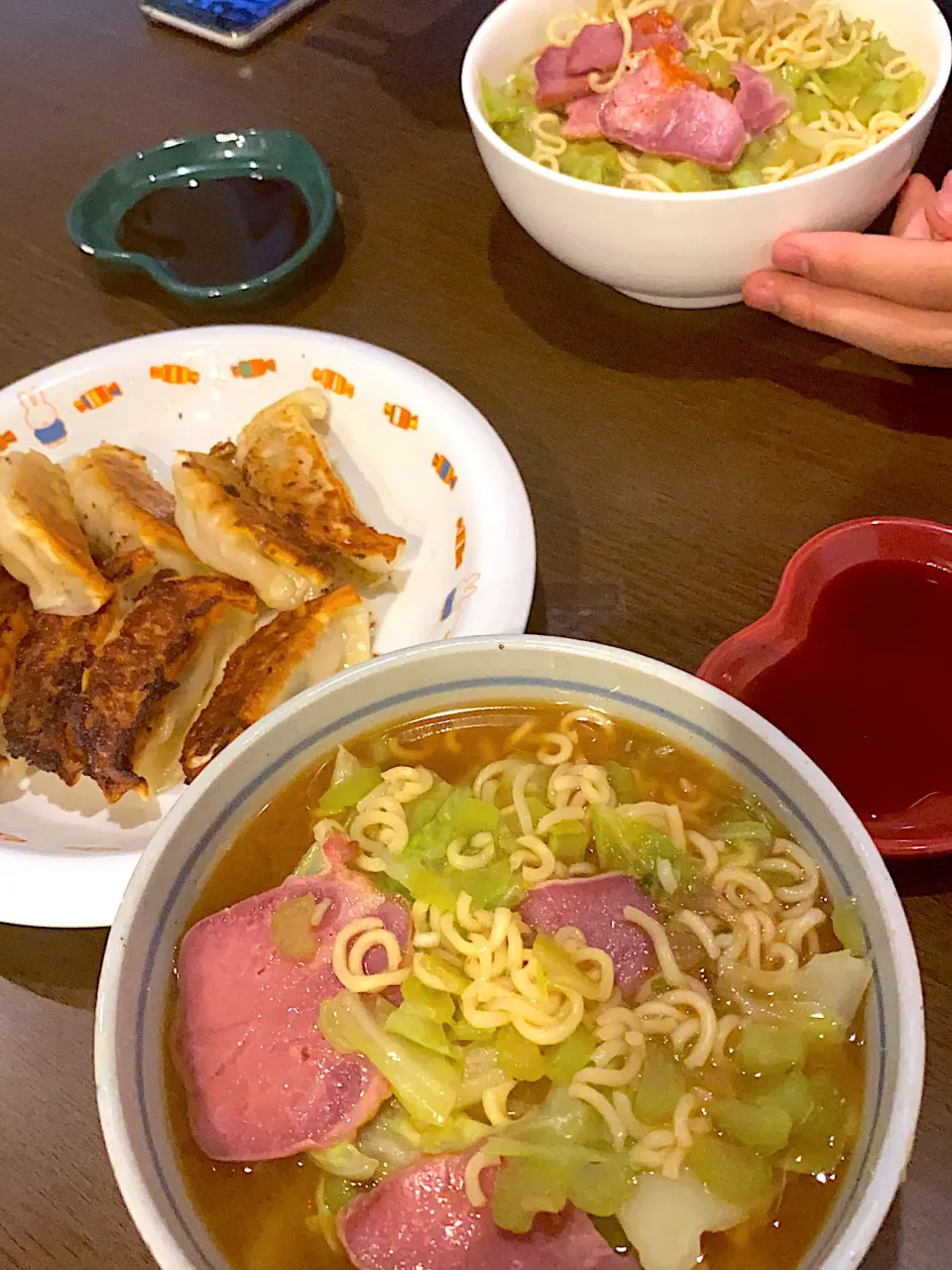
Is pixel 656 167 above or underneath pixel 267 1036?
above

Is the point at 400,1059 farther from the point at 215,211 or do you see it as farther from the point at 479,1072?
the point at 215,211

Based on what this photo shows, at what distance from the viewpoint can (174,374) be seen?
167 centimetres

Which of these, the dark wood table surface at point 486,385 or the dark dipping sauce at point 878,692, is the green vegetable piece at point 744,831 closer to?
the dark dipping sauce at point 878,692

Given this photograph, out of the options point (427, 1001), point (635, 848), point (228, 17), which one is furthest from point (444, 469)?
point (228, 17)

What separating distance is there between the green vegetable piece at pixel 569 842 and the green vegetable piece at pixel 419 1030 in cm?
18

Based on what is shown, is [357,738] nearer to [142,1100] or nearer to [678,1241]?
[142,1100]

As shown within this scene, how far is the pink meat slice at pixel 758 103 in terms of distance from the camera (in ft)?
5.33

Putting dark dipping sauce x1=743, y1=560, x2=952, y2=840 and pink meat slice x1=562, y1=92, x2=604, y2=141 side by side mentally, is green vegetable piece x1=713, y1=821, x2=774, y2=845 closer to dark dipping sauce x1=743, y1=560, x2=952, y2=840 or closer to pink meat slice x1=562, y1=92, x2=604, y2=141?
dark dipping sauce x1=743, y1=560, x2=952, y2=840

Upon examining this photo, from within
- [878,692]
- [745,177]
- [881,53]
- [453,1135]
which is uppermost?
[881,53]

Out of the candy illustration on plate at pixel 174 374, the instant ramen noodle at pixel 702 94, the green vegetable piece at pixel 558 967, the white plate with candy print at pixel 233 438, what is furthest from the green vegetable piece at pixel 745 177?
the green vegetable piece at pixel 558 967

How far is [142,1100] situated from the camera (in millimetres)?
724

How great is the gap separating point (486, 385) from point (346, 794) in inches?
38.9

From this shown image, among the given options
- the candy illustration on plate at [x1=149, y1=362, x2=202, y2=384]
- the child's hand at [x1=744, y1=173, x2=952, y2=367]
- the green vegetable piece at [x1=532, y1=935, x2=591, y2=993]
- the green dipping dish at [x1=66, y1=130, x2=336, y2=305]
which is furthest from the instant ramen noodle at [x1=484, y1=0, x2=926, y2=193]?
the green vegetable piece at [x1=532, y1=935, x2=591, y2=993]

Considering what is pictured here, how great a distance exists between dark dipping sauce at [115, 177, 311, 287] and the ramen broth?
1219 mm
